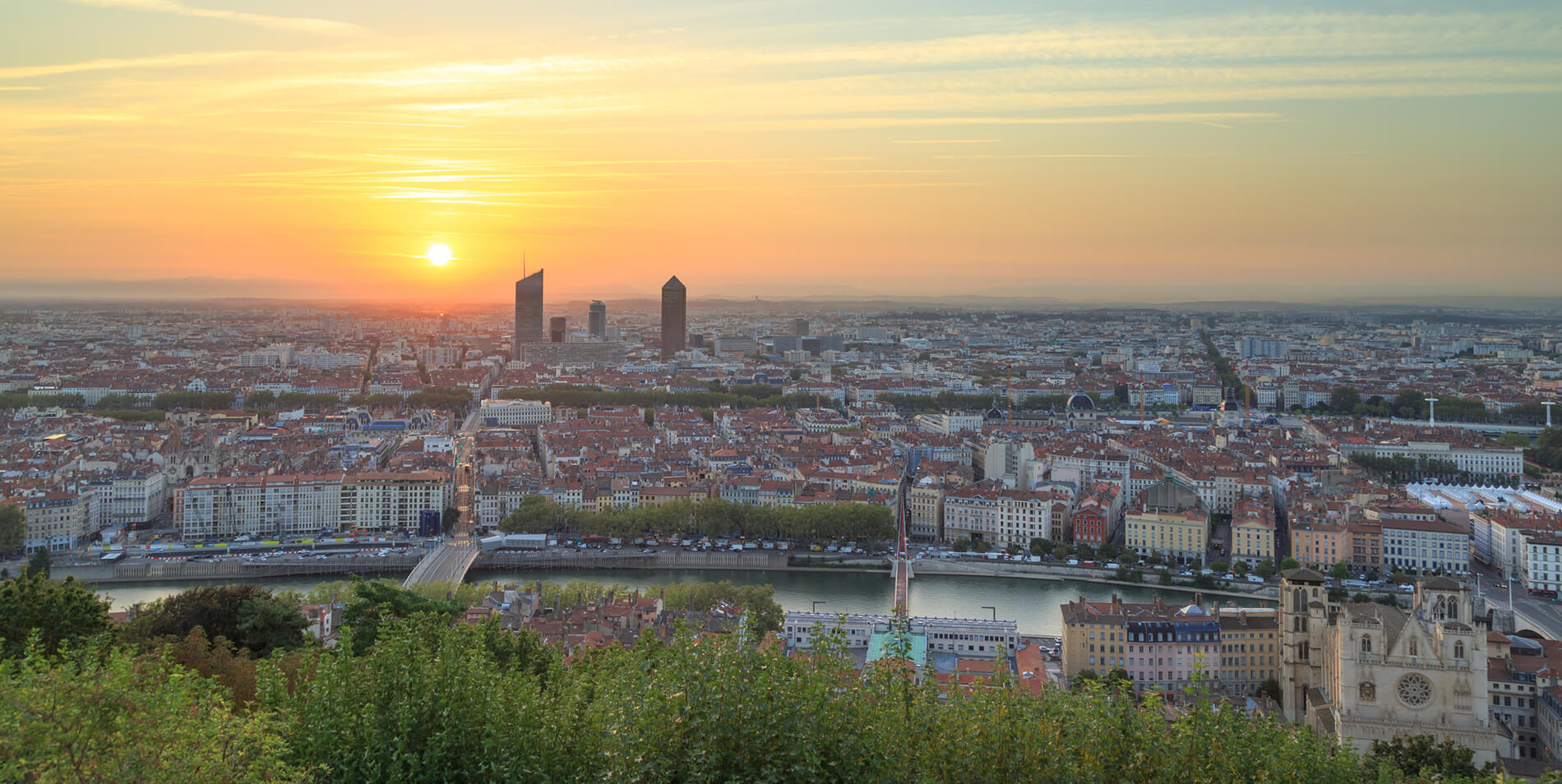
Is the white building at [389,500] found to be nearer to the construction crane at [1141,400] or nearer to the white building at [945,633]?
the white building at [945,633]

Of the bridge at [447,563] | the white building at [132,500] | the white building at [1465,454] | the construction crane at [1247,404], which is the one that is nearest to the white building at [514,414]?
the white building at [132,500]

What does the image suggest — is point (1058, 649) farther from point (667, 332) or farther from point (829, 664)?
point (667, 332)

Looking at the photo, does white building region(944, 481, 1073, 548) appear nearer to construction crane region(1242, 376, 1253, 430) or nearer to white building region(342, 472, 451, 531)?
white building region(342, 472, 451, 531)

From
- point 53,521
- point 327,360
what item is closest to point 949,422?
point 53,521

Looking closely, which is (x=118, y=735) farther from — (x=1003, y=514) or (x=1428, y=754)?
(x=1003, y=514)

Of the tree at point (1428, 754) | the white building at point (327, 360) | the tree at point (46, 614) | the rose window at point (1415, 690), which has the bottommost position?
the tree at point (1428, 754)

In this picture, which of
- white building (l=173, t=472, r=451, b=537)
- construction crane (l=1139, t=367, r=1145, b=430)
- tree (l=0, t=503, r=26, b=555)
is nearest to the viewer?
tree (l=0, t=503, r=26, b=555)

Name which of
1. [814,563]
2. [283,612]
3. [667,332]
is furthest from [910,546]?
[667,332]

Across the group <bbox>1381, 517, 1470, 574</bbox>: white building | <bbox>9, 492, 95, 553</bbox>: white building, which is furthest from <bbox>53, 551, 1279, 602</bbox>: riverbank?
<bbox>1381, 517, 1470, 574</bbox>: white building
